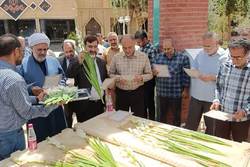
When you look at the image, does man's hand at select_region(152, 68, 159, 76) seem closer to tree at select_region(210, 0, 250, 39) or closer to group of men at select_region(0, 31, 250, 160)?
group of men at select_region(0, 31, 250, 160)

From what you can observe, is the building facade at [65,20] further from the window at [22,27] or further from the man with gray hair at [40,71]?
the man with gray hair at [40,71]

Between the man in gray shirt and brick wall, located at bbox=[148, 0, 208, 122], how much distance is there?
2.86 meters

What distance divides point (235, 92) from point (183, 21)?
7.08 ft

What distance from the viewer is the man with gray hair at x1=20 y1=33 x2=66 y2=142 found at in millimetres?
3496

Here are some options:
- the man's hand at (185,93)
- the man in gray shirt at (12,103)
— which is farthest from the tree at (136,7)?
the man in gray shirt at (12,103)

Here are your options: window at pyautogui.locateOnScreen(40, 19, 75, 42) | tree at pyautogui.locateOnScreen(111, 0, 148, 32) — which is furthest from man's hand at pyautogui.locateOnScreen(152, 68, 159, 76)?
window at pyautogui.locateOnScreen(40, 19, 75, 42)

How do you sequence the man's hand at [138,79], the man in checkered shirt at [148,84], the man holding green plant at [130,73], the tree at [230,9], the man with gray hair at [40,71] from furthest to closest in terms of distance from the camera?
the tree at [230,9], the man in checkered shirt at [148,84], the man holding green plant at [130,73], the man's hand at [138,79], the man with gray hair at [40,71]

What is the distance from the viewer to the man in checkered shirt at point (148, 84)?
4938mm

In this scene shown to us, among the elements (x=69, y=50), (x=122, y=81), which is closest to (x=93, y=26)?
(x=69, y=50)

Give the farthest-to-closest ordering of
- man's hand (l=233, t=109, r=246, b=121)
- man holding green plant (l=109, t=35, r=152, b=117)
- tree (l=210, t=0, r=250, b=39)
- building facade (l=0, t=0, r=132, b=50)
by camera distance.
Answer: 1. building facade (l=0, t=0, r=132, b=50)
2. tree (l=210, t=0, r=250, b=39)
3. man holding green plant (l=109, t=35, r=152, b=117)
4. man's hand (l=233, t=109, r=246, b=121)

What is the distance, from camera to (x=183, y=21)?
17.1 ft

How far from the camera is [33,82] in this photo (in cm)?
360

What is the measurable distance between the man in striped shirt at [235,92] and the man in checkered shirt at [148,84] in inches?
57.5

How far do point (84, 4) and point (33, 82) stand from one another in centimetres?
2120
